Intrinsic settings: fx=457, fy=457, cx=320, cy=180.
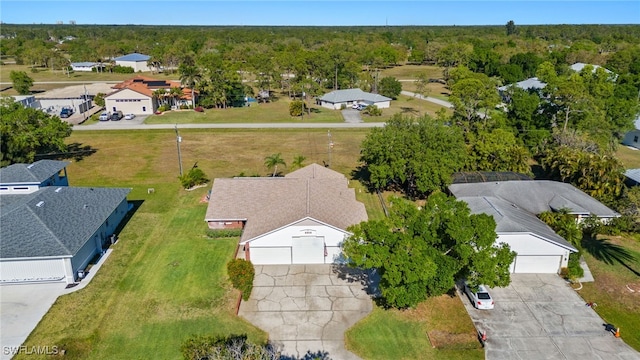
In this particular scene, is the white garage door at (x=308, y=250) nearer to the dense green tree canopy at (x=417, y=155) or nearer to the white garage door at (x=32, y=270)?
the dense green tree canopy at (x=417, y=155)

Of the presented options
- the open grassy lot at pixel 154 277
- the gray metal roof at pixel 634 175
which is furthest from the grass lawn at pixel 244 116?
the gray metal roof at pixel 634 175

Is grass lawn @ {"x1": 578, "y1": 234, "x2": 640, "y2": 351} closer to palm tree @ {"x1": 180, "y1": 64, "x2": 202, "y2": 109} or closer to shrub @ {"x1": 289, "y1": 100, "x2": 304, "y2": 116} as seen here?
shrub @ {"x1": 289, "y1": 100, "x2": 304, "y2": 116}

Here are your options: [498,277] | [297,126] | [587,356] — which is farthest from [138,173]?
[587,356]

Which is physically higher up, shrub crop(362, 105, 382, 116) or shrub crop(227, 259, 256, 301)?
shrub crop(362, 105, 382, 116)

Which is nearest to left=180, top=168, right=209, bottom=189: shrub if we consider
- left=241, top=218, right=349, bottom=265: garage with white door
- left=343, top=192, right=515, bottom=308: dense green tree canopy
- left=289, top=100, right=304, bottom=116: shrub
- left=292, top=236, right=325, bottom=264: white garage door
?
left=241, top=218, right=349, bottom=265: garage with white door

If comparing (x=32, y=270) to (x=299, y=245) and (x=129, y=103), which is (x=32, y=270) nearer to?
(x=299, y=245)

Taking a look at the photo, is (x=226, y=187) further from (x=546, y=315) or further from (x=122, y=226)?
(x=546, y=315)

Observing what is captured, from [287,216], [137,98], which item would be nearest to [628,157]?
[287,216]
